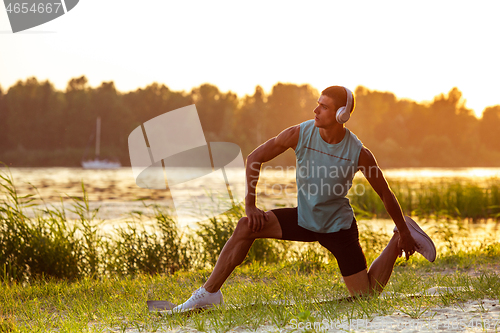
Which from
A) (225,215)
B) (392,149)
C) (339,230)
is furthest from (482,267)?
(392,149)

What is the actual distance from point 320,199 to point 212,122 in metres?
52.2

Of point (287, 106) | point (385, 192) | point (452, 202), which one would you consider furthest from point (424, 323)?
point (287, 106)

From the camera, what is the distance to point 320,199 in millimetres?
3531

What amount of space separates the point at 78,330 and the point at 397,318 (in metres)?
2.06

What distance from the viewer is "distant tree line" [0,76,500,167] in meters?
52.8

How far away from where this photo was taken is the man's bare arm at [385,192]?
3548 millimetres

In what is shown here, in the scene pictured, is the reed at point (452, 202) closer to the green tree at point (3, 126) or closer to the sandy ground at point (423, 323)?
the sandy ground at point (423, 323)

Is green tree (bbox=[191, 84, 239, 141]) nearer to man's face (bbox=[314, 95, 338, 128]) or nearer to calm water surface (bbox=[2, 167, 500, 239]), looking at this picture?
calm water surface (bbox=[2, 167, 500, 239])

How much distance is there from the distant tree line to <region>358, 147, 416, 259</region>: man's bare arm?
4685 cm

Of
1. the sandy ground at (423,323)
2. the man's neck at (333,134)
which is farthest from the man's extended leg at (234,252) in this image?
the man's neck at (333,134)

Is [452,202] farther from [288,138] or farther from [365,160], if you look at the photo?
[288,138]

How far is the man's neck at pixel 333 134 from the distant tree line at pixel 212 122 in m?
46.9

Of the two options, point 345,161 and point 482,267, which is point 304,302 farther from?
point 482,267

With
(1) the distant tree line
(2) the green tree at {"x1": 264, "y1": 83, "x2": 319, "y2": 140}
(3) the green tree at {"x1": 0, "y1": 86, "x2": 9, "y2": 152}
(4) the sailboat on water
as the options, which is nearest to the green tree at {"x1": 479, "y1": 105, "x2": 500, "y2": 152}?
(1) the distant tree line
